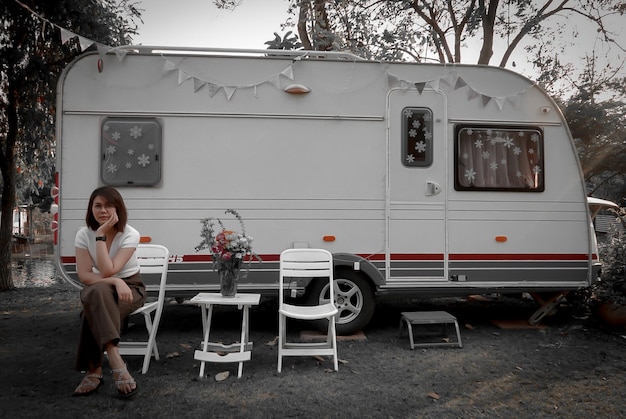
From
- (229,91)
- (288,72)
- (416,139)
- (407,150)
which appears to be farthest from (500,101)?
(229,91)

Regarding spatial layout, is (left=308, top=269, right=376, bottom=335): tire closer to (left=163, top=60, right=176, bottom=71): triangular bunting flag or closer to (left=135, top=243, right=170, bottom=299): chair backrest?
(left=135, top=243, right=170, bottom=299): chair backrest

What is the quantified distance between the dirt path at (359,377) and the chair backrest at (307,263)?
843 millimetres

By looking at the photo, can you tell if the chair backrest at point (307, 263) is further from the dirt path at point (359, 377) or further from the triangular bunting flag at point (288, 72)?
the triangular bunting flag at point (288, 72)

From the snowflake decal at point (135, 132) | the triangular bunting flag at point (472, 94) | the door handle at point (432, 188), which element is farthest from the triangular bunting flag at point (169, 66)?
the triangular bunting flag at point (472, 94)

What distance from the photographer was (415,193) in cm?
546

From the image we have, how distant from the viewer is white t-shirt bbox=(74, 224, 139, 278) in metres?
3.91

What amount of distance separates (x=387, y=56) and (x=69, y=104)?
23.8ft

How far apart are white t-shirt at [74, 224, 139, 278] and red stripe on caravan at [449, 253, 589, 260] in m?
3.30

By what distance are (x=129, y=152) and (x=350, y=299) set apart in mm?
2828

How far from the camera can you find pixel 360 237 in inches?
213

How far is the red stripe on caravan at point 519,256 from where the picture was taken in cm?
549

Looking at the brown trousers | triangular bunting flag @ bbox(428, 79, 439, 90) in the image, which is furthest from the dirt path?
triangular bunting flag @ bbox(428, 79, 439, 90)

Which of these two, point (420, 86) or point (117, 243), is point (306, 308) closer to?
point (117, 243)

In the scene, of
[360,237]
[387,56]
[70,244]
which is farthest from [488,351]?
[387,56]
